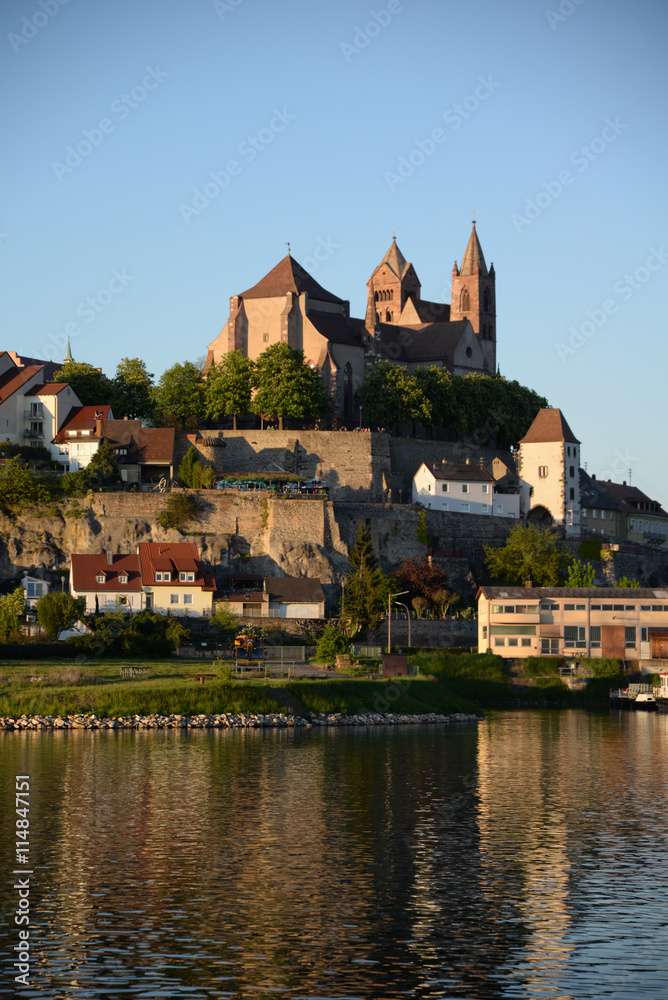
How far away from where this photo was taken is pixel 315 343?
11175 cm

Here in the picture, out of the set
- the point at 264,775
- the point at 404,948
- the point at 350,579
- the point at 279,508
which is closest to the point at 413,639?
the point at 350,579

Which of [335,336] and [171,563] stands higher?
[335,336]

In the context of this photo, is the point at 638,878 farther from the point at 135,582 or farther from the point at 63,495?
the point at 63,495

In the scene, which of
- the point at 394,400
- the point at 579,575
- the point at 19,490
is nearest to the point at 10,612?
the point at 19,490

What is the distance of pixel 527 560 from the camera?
8969cm

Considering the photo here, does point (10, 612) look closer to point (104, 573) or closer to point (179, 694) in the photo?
point (104, 573)

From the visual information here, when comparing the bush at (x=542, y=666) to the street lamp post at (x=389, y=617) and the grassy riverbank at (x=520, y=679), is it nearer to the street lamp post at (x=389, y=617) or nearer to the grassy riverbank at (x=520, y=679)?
the grassy riverbank at (x=520, y=679)

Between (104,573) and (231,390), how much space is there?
88.5 ft

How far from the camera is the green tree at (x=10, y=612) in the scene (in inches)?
2761

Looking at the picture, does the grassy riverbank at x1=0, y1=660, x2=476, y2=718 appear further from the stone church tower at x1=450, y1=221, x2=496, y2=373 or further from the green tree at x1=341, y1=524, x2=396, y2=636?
the stone church tower at x1=450, y1=221, x2=496, y2=373

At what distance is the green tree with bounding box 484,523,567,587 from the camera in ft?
293

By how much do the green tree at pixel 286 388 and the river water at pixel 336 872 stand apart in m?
53.7

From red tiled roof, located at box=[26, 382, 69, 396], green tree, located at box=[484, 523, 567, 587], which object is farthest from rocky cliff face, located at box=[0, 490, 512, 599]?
red tiled roof, located at box=[26, 382, 69, 396]

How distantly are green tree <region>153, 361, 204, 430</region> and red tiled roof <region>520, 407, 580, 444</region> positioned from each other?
87.7 ft
